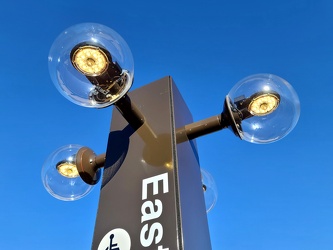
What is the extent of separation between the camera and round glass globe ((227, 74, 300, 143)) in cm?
166

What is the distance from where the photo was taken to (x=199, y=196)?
69.0 inches

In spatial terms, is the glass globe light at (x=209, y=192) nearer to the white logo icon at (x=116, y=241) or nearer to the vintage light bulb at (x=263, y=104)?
the vintage light bulb at (x=263, y=104)

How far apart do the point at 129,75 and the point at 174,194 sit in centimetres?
63

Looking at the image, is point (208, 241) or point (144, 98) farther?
point (144, 98)

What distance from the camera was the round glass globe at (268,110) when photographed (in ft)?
5.46

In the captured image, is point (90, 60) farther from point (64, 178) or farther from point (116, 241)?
point (64, 178)

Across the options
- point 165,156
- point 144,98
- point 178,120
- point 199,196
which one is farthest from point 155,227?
point 144,98

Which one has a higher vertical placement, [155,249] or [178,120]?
[178,120]

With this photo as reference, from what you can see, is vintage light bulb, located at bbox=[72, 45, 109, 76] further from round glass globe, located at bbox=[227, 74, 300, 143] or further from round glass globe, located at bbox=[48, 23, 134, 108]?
round glass globe, located at bbox=[227, 74, 300, 143]

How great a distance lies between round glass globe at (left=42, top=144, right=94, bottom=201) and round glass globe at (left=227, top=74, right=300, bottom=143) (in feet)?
3.96

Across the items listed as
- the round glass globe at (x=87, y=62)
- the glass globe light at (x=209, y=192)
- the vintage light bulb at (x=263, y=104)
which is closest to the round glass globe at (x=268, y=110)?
the vintage light bulb at (x=263, y=104)

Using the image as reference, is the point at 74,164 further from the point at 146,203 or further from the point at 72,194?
the point at 146,203

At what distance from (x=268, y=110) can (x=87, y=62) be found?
3.42ft

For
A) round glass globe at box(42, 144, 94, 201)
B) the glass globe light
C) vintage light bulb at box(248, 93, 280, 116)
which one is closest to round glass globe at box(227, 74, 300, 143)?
vintage light bulb at box(248, 93, 280, 116)
